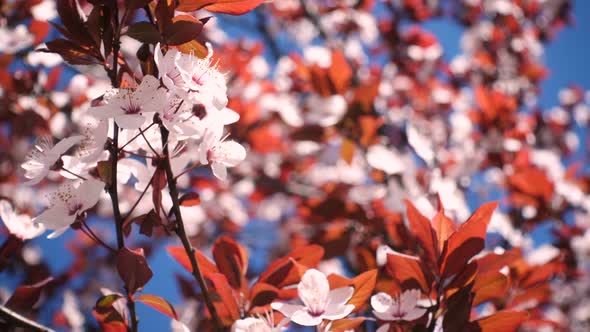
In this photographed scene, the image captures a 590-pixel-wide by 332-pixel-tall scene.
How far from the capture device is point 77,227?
0.76 metres

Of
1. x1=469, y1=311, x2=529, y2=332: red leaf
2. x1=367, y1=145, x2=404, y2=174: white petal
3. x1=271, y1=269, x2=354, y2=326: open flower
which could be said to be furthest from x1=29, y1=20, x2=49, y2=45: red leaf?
x1=469, y1=311, x2=529, y2=332: red leaf

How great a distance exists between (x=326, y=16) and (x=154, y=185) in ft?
9.46

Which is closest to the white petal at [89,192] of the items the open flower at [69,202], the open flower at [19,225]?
the open flower at [69,202]

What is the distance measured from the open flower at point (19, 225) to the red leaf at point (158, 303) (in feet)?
0.87

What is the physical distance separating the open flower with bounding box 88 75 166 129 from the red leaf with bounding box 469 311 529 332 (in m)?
0.61

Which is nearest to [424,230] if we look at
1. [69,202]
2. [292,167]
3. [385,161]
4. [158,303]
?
[158,303]

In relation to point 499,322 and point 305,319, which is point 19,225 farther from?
point 499,322

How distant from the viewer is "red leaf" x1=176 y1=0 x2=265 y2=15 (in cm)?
74

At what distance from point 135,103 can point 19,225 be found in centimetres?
45

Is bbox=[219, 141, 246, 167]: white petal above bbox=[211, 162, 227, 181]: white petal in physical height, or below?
above

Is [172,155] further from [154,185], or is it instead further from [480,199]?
[480,199]

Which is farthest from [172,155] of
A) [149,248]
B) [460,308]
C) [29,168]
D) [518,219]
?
[149,248]

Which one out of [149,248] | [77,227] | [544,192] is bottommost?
[149,248]

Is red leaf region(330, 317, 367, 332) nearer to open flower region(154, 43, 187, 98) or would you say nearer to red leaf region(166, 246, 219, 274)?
red leaf region(166, 246, 219, 274)
